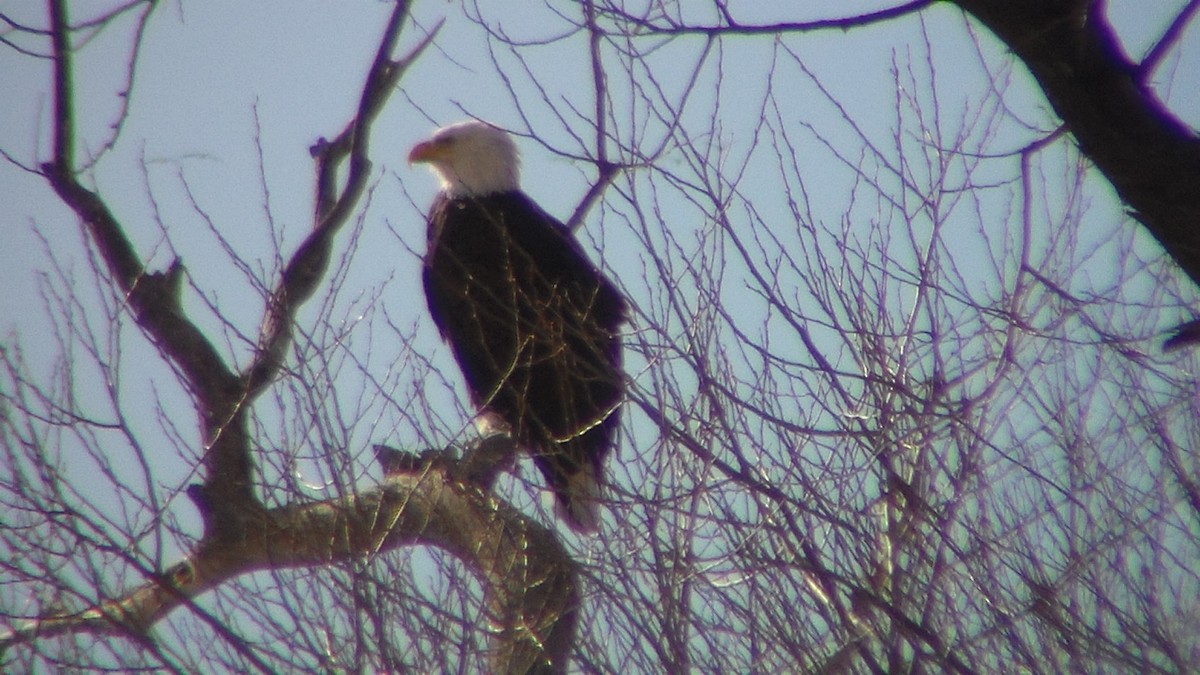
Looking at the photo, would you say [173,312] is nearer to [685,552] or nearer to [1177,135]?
[685,552]

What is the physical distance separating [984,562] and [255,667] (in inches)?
62.0

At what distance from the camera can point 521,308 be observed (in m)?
4.43

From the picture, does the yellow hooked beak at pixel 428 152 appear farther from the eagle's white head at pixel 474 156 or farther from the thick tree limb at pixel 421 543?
the thick tree limb at pixel 421 543

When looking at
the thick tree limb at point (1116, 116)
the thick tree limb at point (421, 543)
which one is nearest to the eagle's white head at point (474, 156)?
the thick tree limb at point (421, 543)

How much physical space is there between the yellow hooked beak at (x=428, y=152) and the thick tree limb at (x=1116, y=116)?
455cm

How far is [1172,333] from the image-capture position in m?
1.80

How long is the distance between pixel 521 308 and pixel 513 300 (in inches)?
28.3

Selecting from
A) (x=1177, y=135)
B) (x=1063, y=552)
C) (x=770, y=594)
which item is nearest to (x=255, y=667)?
(x=770, y=594)

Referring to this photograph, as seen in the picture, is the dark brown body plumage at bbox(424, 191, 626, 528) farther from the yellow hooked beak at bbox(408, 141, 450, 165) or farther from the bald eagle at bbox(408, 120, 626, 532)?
the yellow hooked beak at bbox(408, 141, 450, 165)

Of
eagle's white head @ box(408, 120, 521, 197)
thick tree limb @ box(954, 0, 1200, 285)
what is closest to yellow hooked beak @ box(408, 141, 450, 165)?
eagle's white head @ box(408, 120, 521, 197)

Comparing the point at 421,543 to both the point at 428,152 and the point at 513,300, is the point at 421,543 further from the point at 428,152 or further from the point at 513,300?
the point at 428,152

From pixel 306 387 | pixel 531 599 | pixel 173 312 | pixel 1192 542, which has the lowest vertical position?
pixel 1192 542

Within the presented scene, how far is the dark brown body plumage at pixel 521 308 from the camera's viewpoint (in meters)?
3.88

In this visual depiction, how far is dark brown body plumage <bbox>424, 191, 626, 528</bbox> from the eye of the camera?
12.7ft
